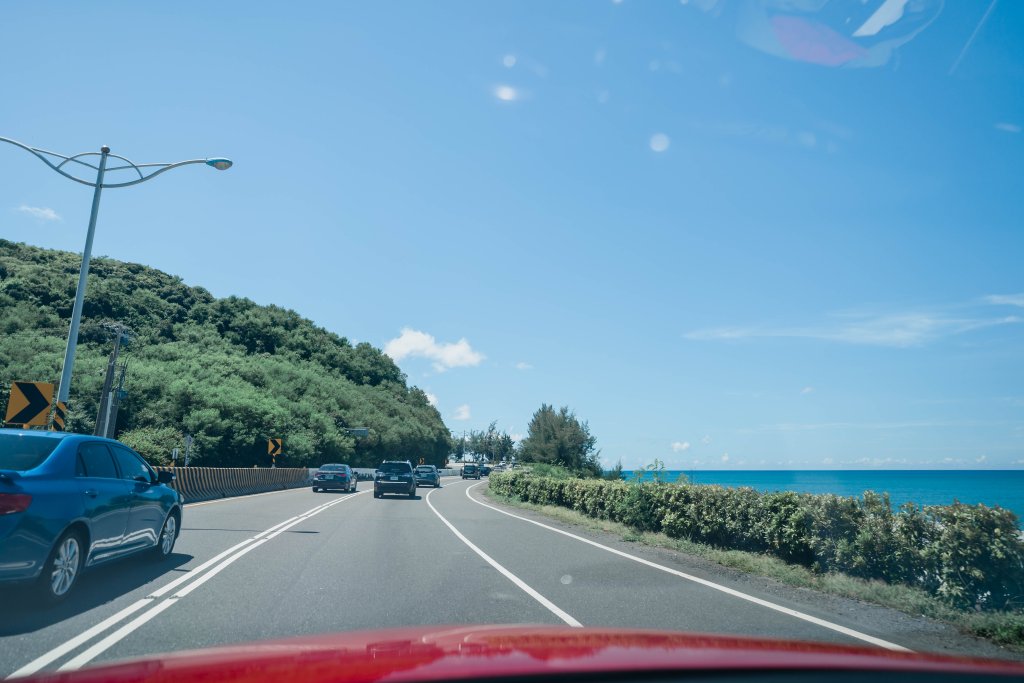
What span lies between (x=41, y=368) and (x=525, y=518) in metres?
44.6

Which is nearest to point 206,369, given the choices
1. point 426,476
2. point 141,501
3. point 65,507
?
point 426,476

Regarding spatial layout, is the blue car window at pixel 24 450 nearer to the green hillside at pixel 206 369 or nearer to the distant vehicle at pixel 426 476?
the green hillside at pixel 206 369

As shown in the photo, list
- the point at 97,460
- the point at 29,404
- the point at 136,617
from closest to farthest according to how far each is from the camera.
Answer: the point at 136,617
the point at 97,460
the point at 29,404

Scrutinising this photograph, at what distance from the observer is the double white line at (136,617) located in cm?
511

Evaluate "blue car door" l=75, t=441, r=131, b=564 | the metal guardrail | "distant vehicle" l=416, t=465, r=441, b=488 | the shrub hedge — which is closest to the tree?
"distant vehicle" l=416, t=465, r=441, b=488

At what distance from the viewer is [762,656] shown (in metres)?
3.26

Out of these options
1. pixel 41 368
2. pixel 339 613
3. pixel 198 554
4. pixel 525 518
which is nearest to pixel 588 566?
pixel 339 613

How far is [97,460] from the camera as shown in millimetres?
8336

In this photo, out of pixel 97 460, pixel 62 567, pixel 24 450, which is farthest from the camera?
pixel 97 460

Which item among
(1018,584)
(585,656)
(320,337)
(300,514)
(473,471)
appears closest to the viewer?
Answer: (585,656)

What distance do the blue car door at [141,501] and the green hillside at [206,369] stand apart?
31518mm

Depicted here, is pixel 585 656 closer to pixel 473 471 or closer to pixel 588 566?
pixel 588 566

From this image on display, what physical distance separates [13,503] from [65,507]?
2.18ft

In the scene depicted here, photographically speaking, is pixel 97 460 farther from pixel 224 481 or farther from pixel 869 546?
pixel 224 481
